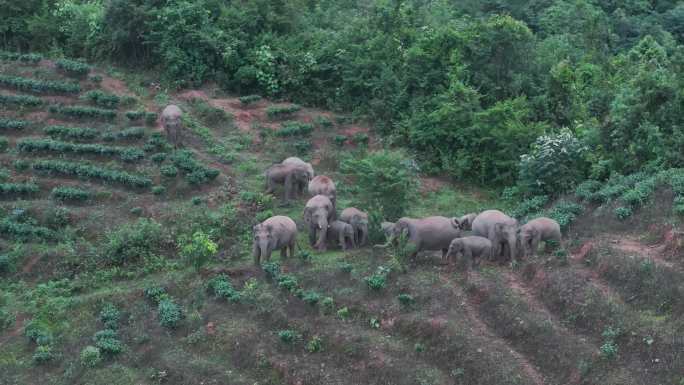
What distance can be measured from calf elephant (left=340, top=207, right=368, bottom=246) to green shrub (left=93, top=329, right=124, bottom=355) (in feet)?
23.3

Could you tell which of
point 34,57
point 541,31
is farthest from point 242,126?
point 541,31

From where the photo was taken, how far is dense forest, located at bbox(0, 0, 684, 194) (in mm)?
29141

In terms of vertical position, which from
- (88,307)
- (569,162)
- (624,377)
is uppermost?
(569,162)

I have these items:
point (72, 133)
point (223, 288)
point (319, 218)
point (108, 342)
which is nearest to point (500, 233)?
point (319, 218)

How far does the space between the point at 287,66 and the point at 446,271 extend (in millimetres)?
15411

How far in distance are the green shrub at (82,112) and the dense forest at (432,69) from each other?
12.3ft

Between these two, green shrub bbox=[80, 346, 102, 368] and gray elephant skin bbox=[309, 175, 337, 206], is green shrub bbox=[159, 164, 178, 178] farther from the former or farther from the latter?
green shrub bbox=[80, 346, 102, 368]

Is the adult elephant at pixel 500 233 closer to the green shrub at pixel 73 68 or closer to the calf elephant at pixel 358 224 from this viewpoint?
the calf elephant at pixel 358 224

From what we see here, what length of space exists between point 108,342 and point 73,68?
52.0 ft

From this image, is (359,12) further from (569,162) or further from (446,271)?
(446,271)

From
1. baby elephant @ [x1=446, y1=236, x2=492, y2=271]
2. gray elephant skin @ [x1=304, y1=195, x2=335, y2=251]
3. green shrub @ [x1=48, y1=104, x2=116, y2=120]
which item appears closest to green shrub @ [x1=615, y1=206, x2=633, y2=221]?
baby elephant @ [x1=446, y1=236, x2=492, y2=271]

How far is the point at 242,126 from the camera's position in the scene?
114 ft

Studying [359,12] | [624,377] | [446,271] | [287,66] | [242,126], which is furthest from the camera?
[359,12]

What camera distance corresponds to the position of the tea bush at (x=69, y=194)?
29.8 m
